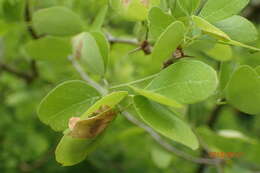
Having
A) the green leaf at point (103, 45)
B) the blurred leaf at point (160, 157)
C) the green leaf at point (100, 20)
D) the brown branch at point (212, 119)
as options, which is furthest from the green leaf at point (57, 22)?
the brown branch at point (212, 119)

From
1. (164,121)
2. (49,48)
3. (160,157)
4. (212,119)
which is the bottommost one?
(212,119)

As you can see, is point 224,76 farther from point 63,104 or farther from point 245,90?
point 63,104

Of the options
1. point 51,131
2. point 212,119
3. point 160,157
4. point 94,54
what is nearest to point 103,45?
point 94,54

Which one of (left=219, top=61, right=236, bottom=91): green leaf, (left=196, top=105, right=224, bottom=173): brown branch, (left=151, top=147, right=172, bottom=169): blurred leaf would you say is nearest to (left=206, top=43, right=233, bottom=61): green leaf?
(left=219, top=61, right=236, bottom=91): green leaf

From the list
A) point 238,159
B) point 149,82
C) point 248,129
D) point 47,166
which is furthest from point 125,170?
point 149,82

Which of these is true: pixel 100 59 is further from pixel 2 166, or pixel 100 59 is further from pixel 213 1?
pixel 2 166

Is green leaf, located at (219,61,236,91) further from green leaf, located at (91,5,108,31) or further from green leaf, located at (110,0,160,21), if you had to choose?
green leaf, located at (91,5,108,31)
